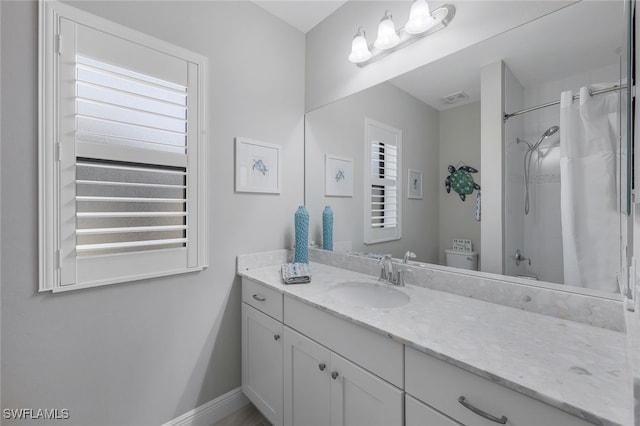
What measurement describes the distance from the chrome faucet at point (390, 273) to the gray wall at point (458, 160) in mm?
215

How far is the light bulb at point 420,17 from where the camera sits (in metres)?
1.31

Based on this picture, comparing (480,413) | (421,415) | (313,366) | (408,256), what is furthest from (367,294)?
(480,413)

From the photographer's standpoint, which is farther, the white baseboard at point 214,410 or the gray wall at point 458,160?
the white baseboard at point 214,410

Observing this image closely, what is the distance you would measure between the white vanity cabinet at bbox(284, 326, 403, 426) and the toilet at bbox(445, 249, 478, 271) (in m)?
0.66

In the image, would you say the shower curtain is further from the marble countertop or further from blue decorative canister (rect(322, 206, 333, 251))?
blue decorative canister (rect(322, 206, 333, 251))

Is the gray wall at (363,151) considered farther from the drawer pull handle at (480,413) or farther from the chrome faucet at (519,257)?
the drawer pull handle at (480,413)

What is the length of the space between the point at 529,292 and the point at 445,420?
0.61 metres

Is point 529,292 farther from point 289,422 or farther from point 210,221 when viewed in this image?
point 210,221

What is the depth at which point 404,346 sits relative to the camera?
2.79ft

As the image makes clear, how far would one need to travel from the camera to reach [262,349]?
1.50 metres

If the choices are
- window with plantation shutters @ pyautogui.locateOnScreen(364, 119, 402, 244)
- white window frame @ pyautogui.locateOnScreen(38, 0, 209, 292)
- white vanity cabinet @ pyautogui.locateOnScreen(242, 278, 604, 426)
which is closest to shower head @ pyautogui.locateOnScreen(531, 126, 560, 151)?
window with plantation shutters @ pyautogui.locateOnScreen(364, 119, 402, 244)

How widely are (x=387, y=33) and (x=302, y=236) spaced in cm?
129

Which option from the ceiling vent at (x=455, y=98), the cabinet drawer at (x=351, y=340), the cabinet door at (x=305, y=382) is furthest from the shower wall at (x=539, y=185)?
the cabinet door at (x=305, y=382)

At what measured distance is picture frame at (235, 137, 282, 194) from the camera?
67.2 inches
